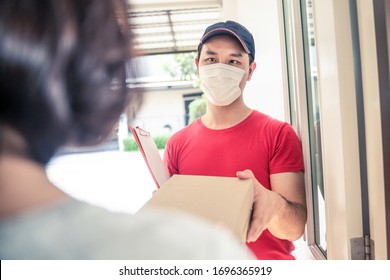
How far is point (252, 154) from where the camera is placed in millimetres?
968

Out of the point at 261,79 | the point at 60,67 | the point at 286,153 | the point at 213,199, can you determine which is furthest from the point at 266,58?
the point at 60,67

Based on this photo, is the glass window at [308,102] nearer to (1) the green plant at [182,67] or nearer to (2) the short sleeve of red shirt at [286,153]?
(2) the short sleeve of red shirt at [286,153]

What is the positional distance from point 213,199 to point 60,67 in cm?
36

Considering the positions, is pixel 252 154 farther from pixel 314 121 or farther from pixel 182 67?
pixel 182 67

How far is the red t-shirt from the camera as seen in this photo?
0.95 metres

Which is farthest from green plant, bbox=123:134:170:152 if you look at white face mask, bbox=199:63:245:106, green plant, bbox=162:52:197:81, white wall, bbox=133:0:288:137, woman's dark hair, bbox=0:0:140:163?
woman's dark hair, bbox=0:0:140:163

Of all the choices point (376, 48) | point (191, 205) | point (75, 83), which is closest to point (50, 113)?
point (75, 83)

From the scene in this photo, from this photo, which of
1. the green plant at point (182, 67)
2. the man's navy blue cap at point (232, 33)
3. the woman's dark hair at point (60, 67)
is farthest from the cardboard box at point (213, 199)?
the green plant at point (182, 67)

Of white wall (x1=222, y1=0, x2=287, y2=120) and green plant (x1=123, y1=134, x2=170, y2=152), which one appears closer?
green plant (x1=123, y1=134, x2=170, y2=152)

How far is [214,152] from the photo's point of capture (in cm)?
100

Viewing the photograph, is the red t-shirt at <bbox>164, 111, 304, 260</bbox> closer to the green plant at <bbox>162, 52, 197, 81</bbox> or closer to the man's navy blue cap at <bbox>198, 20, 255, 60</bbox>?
the man's navy blue cap at <bbox>198, 20, 255, 60</bbox>

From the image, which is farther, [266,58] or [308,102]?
[266,58]

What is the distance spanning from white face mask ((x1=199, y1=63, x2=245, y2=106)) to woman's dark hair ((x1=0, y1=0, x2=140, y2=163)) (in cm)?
58

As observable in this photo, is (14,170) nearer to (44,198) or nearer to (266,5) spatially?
(44,198)
